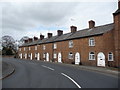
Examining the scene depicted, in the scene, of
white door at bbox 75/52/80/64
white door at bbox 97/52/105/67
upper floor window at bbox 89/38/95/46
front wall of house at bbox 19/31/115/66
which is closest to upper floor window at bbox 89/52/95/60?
front wall of house at bbox 19/31/115/66

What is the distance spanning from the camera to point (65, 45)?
41.8 metres

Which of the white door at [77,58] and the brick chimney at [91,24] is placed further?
the brick chimney at [91,24]

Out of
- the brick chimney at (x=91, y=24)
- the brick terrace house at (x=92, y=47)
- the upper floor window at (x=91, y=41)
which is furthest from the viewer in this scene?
the brick chimney at (x=91, y=24)

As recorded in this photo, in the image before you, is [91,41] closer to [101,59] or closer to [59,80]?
[101,59]

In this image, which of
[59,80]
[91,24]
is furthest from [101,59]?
[59,80]

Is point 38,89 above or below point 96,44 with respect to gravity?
below

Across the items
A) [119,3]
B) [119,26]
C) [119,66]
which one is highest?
[119,3]

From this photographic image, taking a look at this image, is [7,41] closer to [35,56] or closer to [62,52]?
[35,56]

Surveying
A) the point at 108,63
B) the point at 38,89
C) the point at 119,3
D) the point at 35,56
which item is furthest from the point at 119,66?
the point at 35,56

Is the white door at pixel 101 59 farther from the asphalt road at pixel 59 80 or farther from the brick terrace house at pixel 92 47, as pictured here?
the asphalt road at pixel 59 80

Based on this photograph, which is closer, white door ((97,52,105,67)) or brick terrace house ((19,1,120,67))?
brick terrace house ((19,1,120,67))

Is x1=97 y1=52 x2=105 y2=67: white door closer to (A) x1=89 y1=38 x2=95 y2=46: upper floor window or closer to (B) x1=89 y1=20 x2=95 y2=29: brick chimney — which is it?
(A) x1=89 y1=38 x2=95 y2=46: upper floor window

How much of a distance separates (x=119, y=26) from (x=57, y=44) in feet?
67.0

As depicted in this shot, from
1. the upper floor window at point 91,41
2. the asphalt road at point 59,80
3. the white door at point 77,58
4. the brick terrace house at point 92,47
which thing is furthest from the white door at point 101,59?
the asphalt road at point 59,80
